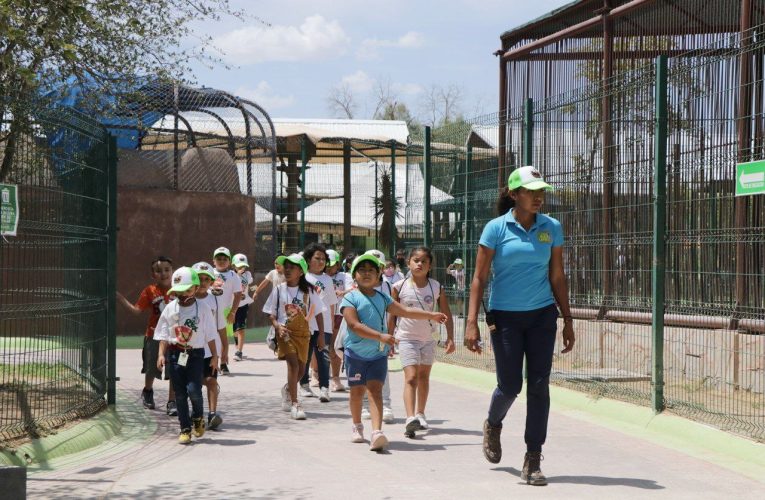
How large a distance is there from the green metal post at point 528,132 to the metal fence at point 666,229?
0.02 metres

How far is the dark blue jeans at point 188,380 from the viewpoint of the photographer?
923cm

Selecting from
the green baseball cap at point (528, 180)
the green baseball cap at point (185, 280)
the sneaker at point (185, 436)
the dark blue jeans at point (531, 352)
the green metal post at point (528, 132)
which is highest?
the green metal post at point (528, 132)

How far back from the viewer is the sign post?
778 centimetres

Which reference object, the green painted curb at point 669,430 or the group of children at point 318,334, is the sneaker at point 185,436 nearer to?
the group of children at point 318,334

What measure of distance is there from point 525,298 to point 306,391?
5.46m

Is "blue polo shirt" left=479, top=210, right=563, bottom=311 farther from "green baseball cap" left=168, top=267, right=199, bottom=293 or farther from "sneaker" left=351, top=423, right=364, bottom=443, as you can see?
"green baseball cap" left=168, top=267, right=199, bottom=293

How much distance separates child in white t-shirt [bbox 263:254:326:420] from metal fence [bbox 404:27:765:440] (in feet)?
9.15

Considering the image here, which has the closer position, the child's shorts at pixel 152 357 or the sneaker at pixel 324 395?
the child's shorts at pixel 152 357

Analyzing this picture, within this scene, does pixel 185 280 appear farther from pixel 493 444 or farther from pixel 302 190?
pixel 302 190

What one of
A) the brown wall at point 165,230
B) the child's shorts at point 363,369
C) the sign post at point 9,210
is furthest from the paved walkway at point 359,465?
the brown wall at point 165,230

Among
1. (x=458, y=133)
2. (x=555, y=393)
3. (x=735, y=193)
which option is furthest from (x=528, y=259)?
(x=458, y=133)

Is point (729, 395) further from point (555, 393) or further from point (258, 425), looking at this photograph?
point (258, 425)

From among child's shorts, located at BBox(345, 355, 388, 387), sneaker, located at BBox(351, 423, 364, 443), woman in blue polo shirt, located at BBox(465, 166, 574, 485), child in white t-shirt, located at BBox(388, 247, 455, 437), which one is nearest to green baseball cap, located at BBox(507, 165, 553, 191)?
woman in blue polo shirt, located at BBox(465, 166, 574, 485)

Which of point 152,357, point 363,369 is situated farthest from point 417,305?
point 152,357
